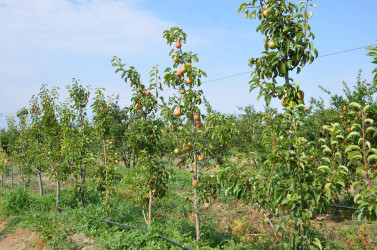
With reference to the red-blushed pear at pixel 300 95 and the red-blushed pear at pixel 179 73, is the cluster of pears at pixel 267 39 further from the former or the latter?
the red-blushed pear at pixel 179 73

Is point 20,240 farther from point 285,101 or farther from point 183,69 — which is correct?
point 285,101

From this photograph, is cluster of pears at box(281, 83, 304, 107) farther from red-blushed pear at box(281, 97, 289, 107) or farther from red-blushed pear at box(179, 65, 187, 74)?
red-blushed pear at box(179, 65, 187, 74)

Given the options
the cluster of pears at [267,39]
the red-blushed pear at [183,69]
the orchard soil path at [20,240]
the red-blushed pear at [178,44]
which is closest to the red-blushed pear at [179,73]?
the red-blushed pear at [183,69]

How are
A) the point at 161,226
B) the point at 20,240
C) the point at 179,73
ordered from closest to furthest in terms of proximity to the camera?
the point at 179,73 < the point at 161,226 < the point at 20,240

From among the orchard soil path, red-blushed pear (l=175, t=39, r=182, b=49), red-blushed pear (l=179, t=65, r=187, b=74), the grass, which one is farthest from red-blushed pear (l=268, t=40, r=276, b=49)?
the orchard soil path

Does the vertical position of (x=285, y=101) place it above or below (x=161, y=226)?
above

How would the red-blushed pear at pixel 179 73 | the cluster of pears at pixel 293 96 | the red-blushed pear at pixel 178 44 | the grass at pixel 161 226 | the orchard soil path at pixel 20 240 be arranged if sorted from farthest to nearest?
the orchard soil path at pixel 20 240, the grass at pixel 161 226, the red-blushed pear at pixel 178 44, the red-blushed pear at pixel 179 73, the cluster of pears at pixel 293 96

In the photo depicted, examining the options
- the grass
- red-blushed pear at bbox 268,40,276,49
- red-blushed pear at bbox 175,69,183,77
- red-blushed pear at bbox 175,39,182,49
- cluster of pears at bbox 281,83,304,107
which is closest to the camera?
cluster of pears at bbox 281,83,304,107

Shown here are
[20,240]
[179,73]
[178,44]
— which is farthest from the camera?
[20,240]

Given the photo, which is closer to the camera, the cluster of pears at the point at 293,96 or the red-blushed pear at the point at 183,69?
the cluster of pears at the point at 293,96

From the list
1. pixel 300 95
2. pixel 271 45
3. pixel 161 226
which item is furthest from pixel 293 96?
pixel 161 226

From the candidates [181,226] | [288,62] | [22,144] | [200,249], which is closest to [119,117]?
[22,144]

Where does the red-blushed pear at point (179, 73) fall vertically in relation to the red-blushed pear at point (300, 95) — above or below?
above

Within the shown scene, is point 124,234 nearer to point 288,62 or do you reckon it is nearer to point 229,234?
point 229,234
